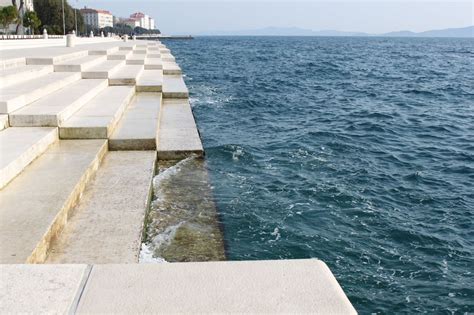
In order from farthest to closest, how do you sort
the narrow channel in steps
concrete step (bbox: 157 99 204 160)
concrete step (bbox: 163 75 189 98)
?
concrete step (bbox: 163 75 189 98)
concrete step (bbox: 157 99 204 160)
the narrow channel in steps

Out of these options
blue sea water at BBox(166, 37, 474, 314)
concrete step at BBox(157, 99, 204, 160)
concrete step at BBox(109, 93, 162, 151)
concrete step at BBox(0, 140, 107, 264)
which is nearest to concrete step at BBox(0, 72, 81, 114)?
concrete step at BBox(0, 140, 107, 264)

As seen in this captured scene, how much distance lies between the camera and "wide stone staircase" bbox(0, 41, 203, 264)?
435cm

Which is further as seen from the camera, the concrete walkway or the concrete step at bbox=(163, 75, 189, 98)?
the concrete step at bbox=(163, 75, 189, 98)

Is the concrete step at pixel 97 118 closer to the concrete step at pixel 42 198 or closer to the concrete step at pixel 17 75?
the concrete step at pixel 42 198

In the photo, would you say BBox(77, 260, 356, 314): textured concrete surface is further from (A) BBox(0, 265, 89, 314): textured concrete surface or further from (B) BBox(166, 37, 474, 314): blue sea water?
(B) BBox(166, 37, 474, 314): blue sea water

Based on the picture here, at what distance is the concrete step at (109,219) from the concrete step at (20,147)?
825 millimetres

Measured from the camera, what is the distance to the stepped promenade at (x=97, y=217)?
7.45 feet

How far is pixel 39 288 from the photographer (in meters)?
2.35

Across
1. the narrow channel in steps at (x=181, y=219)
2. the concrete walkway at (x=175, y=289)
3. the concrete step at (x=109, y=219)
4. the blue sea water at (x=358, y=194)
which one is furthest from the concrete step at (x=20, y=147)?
the concrete walkway at (x=175, y=289)

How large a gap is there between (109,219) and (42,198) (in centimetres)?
71

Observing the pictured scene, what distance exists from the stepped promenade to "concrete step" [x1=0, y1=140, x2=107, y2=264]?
1cm

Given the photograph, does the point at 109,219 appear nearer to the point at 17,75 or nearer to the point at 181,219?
the point at 181,219

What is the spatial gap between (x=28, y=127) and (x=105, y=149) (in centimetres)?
121

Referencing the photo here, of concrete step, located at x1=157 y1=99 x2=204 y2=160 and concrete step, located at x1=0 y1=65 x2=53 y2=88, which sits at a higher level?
concrete step, located at x1=0 y1=65 x2=53 y2=88
